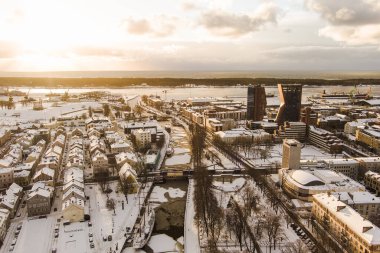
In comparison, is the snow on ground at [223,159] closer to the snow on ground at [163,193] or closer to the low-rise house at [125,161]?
the snow on ground at [163,193]

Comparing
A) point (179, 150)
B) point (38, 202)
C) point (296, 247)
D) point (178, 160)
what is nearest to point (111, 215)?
point (38, 202)

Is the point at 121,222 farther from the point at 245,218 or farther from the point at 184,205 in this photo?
the point at 245,218

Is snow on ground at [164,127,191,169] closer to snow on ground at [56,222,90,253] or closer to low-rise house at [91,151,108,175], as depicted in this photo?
low-rise house at [91,151,108,175]

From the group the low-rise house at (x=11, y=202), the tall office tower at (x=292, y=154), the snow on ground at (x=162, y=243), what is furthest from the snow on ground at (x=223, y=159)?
the low-rise house at (x=11, y=202)

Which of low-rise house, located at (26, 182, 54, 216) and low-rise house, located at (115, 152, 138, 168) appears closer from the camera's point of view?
low-rise house, located at (26, 182, 54, 216)

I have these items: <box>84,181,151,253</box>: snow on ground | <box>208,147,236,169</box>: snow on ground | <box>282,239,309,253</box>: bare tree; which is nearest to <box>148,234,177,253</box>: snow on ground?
<box>84,181,151,253</box>: snow on ground

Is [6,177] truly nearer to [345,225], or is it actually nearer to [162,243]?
[162,243]

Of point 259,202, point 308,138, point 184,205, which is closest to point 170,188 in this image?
point 184,205
